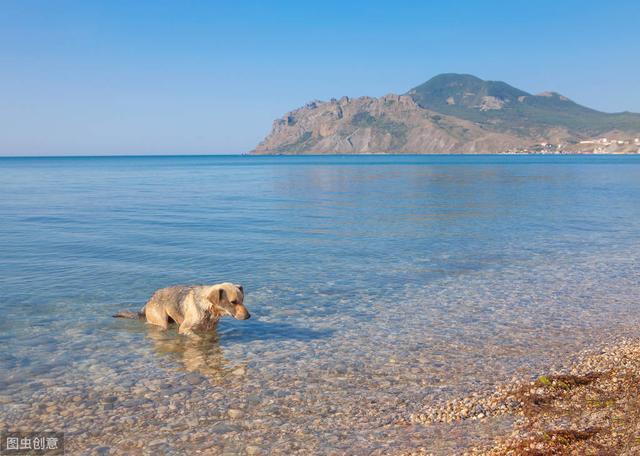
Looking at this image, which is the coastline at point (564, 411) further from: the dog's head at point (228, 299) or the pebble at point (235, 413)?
the dog's head at point (228, 299)

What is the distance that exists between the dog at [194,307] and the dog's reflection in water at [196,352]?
0.24 m

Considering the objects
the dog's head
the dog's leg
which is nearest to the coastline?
the dog's head

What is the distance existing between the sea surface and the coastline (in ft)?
1.01

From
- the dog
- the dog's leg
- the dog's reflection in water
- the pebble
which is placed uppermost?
the dog

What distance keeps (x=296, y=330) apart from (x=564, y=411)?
581cm

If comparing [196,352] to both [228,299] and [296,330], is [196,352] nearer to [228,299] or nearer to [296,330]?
[228,299]

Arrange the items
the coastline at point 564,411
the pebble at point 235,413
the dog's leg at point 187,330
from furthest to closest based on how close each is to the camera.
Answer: the dog's leg at point 187,330 < the pebble at point 235,413 < the coastline at point 564,411

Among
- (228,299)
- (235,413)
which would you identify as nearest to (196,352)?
(228,299)

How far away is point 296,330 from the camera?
11836 millimetres

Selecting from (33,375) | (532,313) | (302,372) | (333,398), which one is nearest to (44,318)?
(33,375)

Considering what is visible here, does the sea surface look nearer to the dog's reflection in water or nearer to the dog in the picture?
the dog's reflection in water

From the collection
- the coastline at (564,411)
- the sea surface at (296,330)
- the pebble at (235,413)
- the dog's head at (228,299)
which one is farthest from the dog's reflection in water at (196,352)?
the coastline at (564,411)

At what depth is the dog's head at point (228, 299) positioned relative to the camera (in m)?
10.6

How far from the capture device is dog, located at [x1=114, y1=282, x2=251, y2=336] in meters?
10.7
